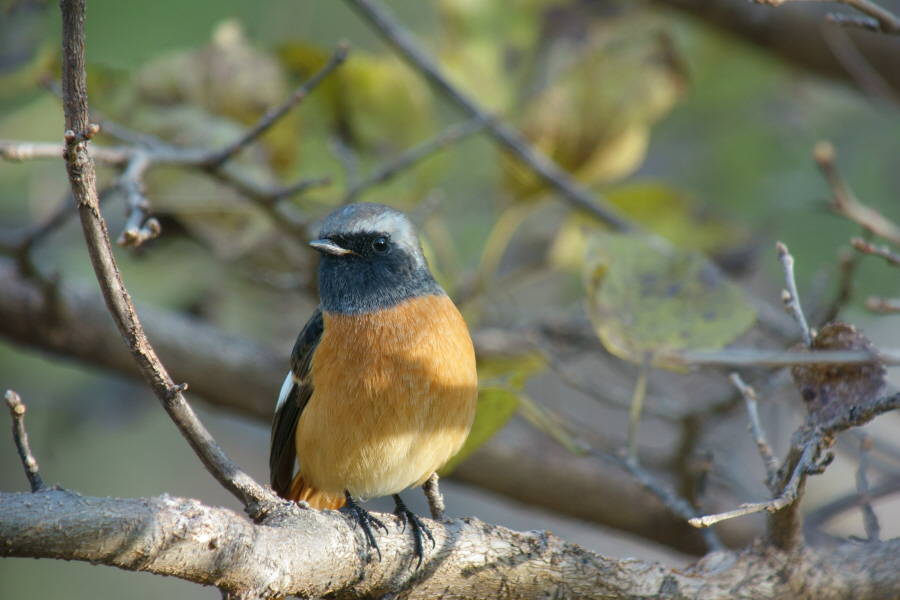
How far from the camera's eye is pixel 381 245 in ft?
10.7

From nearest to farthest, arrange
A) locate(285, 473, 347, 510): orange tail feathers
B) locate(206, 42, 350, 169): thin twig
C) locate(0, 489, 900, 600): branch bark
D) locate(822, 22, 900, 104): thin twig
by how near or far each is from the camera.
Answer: locate(0, 489, 900, 600): branch bark, locate(206, 42, 350, 169): thin twig, locate(285, 473, 347, 510): orange tail feathers, locate(822, 22, 900, 104): thin twig

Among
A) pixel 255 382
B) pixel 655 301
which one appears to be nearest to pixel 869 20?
pixel 655 301

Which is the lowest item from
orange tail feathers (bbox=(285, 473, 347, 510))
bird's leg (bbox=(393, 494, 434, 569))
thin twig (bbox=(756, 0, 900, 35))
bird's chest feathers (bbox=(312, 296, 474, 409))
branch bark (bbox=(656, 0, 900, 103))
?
bird's leg (bbox=(393, 494, 434, 569))

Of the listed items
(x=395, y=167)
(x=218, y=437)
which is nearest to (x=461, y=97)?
(x=395, y=167)

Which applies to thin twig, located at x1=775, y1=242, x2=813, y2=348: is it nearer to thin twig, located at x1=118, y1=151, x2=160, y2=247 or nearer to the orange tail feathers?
thin twig, located at x1=118, y1=151, x2=160, y2=247

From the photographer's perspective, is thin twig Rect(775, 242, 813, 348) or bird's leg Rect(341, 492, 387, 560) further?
bird's leg Rect(341, 492, 387, 560)

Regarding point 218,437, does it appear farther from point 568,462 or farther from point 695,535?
point 695,535

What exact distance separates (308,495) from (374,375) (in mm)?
993

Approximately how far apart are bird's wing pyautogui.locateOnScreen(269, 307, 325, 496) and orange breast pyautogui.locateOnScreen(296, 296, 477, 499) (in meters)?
0.08

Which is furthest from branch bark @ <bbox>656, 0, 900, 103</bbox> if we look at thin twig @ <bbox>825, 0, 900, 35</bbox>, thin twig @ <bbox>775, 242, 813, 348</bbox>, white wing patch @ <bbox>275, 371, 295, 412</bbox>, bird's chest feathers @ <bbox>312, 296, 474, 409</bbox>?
white wing patch @ <bbox>275, 371, 295, 412</bbox>

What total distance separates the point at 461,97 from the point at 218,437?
4.14 m

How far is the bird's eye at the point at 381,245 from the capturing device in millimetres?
3244

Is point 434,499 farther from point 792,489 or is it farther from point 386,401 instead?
point 792,489

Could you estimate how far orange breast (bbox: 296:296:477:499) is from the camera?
9.18 ft
